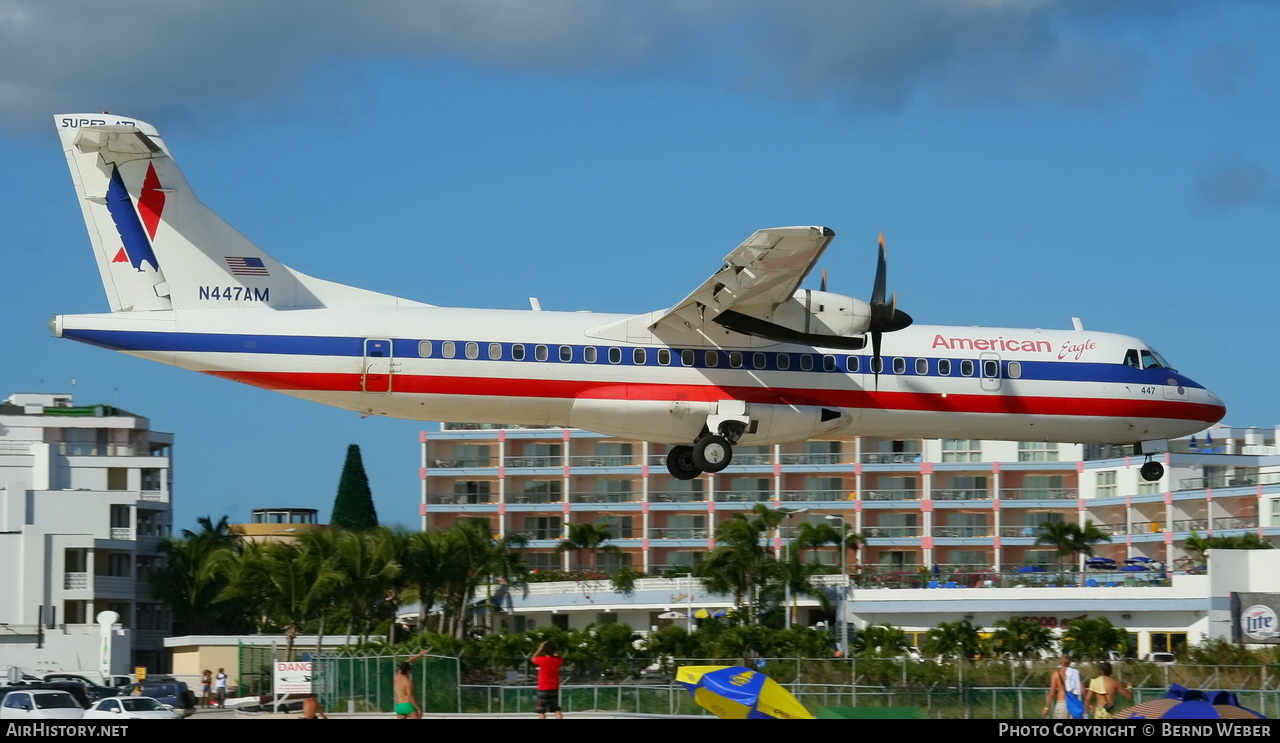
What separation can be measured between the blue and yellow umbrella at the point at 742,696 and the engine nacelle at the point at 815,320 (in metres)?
7.63

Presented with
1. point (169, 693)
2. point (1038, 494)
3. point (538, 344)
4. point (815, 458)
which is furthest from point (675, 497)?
point (538, 344)

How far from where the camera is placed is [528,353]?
24406 mm

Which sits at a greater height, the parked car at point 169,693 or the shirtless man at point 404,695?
the shirtless man at point 404,695

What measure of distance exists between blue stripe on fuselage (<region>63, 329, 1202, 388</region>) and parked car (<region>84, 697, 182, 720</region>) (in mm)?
6389

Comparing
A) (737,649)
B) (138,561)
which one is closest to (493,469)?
(138,561)

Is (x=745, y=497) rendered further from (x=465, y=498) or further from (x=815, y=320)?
(x=815, y=320)

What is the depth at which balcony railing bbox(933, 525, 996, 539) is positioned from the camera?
228 feet

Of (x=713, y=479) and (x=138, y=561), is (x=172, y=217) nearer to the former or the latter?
(x=138, y=561)

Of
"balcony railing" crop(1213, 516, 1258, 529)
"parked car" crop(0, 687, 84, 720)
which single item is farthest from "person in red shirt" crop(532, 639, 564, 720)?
"balcony railing" crop(1213, 516, 1258, 529)

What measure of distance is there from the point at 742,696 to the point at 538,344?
813 centimetres

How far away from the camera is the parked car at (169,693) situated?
104ft

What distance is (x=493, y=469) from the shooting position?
241 feet

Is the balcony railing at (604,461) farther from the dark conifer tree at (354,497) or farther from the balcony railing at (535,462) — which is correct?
the dark conifer tree at (354,497)

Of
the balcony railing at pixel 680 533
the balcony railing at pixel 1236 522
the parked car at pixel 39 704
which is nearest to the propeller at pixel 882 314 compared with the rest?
the parked car at pixel 39 704
